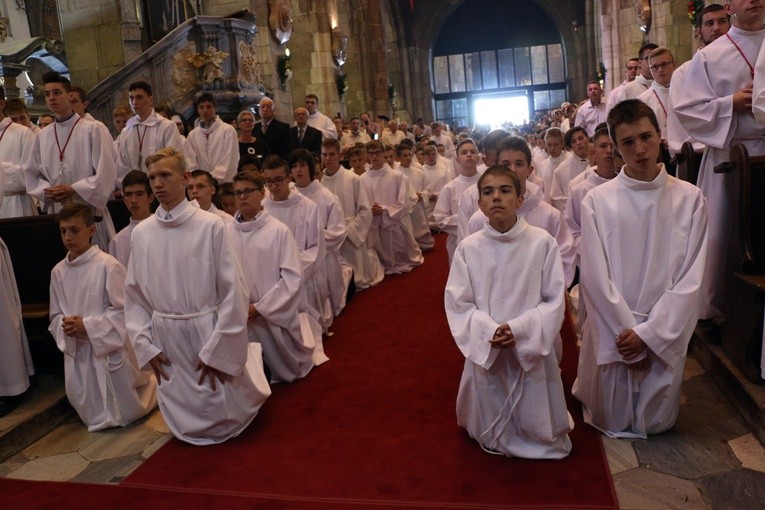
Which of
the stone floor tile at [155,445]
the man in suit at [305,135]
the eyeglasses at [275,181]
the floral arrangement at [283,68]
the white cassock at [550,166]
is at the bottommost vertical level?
the stone floor tile at [155,445]

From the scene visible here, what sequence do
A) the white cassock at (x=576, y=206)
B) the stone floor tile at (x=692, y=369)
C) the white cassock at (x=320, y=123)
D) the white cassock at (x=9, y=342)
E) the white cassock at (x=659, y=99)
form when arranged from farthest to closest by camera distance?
the white cassock at (x=320, y=123) < the white cassock at (x=659, y=99) < the white cassock at (x=576, y=206) < the white cassock at (x=9, y=342) < the stone floor tile at (x=692, y=369)

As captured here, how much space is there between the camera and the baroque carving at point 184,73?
10.8m

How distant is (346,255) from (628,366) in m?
4.79

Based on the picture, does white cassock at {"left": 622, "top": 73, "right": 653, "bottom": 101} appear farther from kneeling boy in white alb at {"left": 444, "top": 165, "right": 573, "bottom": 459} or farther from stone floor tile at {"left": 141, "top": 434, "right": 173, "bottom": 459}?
stone floor tile at {"left": 141, "top": 434, "right": 173, "bottom": 459}

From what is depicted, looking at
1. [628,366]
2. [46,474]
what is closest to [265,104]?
[46,474]

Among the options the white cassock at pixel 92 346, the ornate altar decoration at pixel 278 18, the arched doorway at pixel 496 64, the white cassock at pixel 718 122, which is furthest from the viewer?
the arched doorway at pixel 496 64

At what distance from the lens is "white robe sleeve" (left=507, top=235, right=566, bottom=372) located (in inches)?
135

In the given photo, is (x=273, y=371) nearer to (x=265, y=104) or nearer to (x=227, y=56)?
(x=265, y=104)

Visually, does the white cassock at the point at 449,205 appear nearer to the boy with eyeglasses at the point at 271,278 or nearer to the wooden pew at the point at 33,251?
the boy with eyeglasses at the point at 271,278

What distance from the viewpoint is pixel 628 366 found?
3.61 m

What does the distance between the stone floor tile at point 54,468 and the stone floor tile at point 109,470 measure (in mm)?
64

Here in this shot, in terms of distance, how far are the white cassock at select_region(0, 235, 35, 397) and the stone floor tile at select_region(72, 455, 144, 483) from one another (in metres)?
1.04

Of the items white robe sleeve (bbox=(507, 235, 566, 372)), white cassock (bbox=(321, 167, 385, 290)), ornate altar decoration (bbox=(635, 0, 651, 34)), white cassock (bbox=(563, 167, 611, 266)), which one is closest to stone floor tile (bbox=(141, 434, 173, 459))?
white robe sleeve (bbox=(507, 235, 566, 372))

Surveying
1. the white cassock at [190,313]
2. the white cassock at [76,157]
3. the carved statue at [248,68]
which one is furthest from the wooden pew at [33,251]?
the carved statue at [248,68]
